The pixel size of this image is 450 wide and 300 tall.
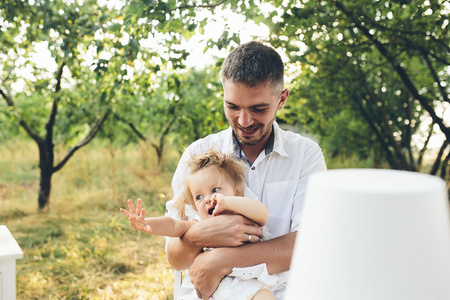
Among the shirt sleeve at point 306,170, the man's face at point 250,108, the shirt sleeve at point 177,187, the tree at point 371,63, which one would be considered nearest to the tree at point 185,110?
the tree at point 371,63

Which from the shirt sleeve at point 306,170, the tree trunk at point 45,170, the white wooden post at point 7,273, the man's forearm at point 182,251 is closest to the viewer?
the white wooden post at point 7,273

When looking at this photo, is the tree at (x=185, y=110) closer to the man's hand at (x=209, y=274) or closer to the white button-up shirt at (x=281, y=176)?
the white button-up shirt at (x=281, y=176)

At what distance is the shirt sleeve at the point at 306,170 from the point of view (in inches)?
71.7

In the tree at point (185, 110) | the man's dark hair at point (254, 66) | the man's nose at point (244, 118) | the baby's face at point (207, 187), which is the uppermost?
the tree at point (185, 110)

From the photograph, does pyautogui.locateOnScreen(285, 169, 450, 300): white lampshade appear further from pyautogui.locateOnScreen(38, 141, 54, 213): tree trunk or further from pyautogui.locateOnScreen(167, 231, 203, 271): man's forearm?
pyautogui.locateOnScreen(38, 141, 54, 213): tree trunk

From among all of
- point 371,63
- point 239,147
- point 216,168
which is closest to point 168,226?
point 216,168

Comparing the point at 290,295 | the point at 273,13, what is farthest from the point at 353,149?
the point at 290,295

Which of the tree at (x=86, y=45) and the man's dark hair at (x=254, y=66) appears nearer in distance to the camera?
the man's dark hair at (x=254, y=66)

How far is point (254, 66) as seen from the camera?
1789mm

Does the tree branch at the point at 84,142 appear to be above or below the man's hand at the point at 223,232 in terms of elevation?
above

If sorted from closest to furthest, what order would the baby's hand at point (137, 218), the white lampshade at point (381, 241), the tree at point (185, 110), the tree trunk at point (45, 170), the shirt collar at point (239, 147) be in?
the white lampshade at point (381, 241) < the baby's hand at point (137, 218) < the shirt collar at point (239, 147) < the tree at point (185, 110) < the tree trunk at point (45, 170)

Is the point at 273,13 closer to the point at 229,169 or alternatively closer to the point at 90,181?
the point at 229,169

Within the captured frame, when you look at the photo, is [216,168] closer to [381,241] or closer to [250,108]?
[250,108]

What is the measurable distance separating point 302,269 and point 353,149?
791 centimetres
